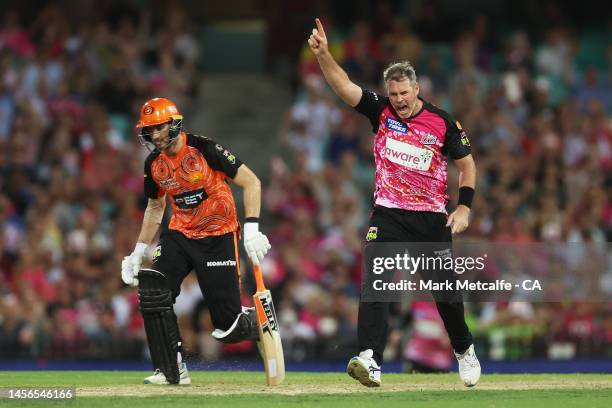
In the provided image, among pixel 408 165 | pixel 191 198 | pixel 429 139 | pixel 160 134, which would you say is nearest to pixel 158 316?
pixel 191 198

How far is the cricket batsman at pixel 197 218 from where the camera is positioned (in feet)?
35.8

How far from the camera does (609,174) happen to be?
778 inches

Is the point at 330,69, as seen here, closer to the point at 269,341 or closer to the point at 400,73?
the point at 400,73

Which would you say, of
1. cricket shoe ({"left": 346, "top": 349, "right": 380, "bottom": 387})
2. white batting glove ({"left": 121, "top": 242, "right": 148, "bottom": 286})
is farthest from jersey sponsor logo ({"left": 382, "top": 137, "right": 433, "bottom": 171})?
white batting glove ({"left": 121, "top": 242, "right": 148, "bottom": 286})

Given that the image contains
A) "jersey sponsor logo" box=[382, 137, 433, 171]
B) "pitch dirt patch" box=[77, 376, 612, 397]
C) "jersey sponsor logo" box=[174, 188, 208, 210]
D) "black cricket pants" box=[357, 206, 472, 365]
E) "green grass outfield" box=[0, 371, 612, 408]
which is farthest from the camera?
"jersey sponsor logo" box=[174, 188, 208, 210]

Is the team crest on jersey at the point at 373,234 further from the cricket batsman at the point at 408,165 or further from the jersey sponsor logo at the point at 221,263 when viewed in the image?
the jersey sponsor logo at the point at 221,263

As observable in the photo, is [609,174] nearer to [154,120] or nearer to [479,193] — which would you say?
[479,193]

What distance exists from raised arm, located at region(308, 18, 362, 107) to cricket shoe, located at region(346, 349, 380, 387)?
2.00m

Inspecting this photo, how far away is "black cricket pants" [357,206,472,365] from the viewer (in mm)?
10344

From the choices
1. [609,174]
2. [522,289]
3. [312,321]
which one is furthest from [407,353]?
[609,174]

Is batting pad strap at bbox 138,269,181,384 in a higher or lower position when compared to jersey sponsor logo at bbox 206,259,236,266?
lower

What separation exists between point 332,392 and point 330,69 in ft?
8.24

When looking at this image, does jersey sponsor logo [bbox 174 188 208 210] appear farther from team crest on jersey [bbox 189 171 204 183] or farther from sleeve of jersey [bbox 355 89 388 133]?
sleeve of jersey [bbox 355 89 388 133]

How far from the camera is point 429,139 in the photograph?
1053 centimetres
